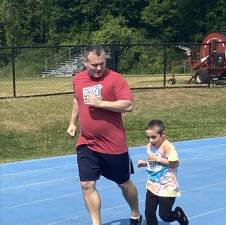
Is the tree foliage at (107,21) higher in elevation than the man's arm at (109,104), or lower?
lower

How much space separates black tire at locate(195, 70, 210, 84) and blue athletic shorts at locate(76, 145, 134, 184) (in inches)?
796

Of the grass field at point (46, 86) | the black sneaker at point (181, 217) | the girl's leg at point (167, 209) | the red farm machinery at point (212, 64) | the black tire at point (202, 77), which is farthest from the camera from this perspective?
the red farm machinery at point (212, 64)

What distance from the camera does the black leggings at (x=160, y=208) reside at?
643 centimetres

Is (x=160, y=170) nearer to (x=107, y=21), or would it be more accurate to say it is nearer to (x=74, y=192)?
(x=74, y=192)

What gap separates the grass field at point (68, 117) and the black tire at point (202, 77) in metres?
3.49

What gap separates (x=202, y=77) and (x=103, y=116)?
21853 millimetres

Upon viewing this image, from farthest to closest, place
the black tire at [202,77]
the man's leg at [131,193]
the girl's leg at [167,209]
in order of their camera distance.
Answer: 1. the black tire at [202,77]
2. the man's leg at [131,193]
3. the girl's leg at [167,209]

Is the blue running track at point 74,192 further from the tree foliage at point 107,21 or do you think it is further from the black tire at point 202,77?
the tree foliage at point 107,21

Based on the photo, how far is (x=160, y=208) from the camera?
21.2 ft

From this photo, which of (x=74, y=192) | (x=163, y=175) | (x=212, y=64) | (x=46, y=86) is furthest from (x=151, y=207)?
(x=212, y=64)

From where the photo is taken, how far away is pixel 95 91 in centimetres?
643

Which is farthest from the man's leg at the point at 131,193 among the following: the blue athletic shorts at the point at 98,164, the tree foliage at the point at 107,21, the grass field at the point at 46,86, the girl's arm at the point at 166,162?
the tree foliage at the point at 107,21

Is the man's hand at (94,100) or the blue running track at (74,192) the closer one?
the man's hand at (94,100)

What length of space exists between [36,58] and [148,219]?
39238 millimetres
